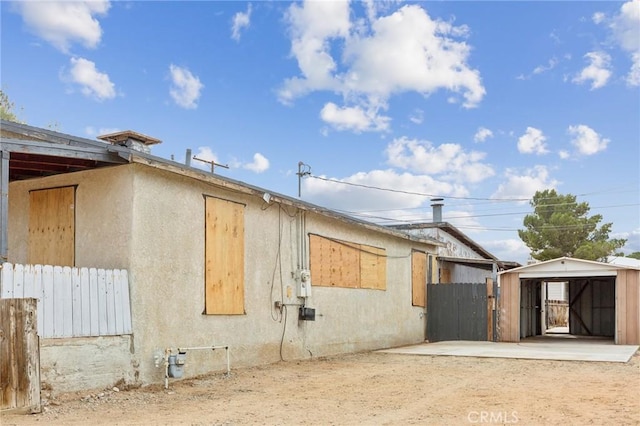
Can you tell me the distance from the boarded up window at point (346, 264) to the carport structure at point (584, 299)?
461 centimetres

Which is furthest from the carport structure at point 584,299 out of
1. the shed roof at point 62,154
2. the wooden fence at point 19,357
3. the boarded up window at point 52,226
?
the wooden fence at point 19,357

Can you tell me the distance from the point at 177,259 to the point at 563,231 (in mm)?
31346

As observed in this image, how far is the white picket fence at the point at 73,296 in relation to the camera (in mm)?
7062

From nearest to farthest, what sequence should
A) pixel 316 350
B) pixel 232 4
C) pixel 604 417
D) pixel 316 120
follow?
1. pixel 604 417
2. pixel 316 350
3. pixel 232 4
4. pixel 316 120

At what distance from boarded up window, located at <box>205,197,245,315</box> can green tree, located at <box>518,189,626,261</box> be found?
2848 cm

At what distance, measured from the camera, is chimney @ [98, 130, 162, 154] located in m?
10.3

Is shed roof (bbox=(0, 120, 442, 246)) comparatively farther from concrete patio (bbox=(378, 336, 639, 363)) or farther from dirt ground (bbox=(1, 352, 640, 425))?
concrete patio (bbox=(378, 336, 639, 363))

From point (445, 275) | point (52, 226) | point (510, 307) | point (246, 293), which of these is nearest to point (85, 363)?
point (52, 226)

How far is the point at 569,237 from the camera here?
3572 centimetres

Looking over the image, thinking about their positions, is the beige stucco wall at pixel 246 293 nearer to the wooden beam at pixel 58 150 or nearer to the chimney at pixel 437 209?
the wooden beam at pixel 58 150

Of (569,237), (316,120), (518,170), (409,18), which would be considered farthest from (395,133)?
(569,237)

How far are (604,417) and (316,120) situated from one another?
56.4ft

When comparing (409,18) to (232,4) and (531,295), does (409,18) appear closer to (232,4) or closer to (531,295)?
(232,4)

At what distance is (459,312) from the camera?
18.6 m
